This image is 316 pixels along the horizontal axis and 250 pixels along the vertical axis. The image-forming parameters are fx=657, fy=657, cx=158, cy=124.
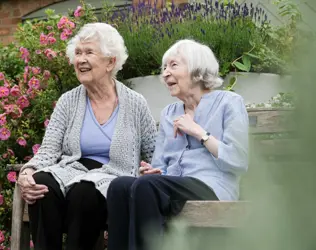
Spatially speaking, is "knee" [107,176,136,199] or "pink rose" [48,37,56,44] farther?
"pink rose" [48,37,56,44]

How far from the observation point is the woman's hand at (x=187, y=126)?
3.04m

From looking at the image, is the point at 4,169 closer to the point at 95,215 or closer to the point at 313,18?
the point at 95,215

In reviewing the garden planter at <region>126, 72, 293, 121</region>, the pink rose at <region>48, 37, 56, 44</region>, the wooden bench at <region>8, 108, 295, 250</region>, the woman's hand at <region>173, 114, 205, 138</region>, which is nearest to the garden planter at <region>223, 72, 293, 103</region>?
the garden planter at <region>126, 72, 293, 121</region>

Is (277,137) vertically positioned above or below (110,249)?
above

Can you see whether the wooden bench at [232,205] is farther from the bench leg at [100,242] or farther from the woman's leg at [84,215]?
the woman's leg at [84,215]

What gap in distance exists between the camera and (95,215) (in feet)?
10.3

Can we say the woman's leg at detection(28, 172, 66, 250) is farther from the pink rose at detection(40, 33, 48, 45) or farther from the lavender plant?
the pink rose at detection(40, 33, 48, 45)

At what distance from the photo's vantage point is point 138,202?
2.70 meters

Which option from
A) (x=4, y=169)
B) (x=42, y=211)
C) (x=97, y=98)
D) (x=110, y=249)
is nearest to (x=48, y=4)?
(x=4, y=169)

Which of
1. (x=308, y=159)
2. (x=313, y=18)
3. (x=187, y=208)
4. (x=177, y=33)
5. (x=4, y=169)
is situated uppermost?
(x=313, y=18)

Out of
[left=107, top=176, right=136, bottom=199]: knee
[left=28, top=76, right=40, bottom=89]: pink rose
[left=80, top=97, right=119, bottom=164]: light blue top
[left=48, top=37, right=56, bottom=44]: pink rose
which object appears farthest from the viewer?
[left=48, top=37, right=56, bottom=44]: pink rose

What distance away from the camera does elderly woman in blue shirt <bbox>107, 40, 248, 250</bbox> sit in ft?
8.89

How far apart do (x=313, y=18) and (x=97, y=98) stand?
3.19 metres

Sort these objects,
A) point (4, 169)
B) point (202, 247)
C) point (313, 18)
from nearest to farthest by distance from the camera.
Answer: point (313, 18) < point (202, 247) < point (4, 169)
